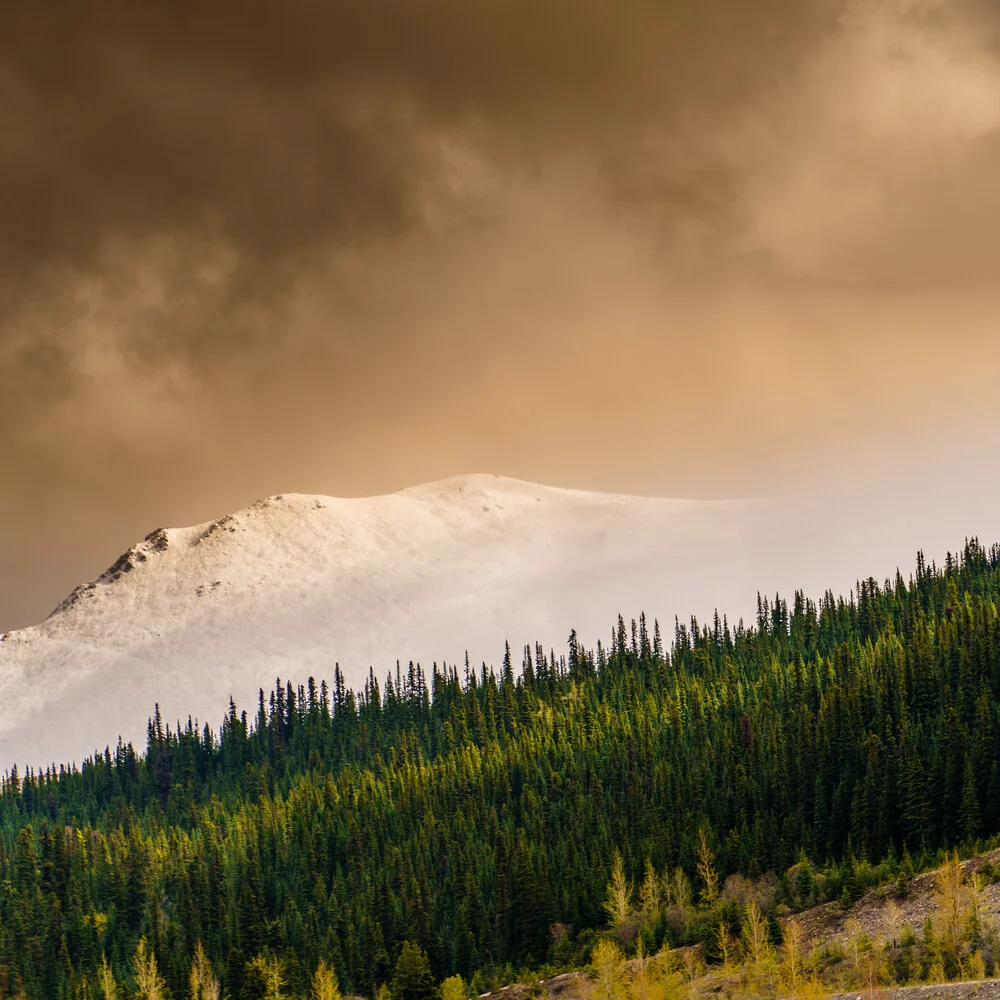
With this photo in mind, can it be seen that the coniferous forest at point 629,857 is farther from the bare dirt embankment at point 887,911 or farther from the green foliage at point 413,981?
the bare dirt embankment at point 887,911

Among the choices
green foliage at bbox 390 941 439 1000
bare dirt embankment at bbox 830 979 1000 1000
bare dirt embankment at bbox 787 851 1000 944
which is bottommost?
green foliage at bbox 390 941 439 1000

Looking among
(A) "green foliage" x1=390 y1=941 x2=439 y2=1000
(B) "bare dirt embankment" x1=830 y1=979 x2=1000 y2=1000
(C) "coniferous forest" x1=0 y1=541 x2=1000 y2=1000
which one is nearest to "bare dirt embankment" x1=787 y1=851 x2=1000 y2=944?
(C) "coniferous forest" x1=0 y1=541 x2=1000 y2=1000

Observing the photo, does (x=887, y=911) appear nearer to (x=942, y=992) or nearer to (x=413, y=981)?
(x=942, y=992)

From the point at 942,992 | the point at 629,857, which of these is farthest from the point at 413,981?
the point at 942,992

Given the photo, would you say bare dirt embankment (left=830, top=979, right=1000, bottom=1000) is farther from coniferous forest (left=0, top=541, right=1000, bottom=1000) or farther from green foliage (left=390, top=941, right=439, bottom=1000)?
green foliage (left=390, top=941, right=439, bottom=1000)

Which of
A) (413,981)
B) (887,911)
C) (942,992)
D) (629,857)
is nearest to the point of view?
(942,992)

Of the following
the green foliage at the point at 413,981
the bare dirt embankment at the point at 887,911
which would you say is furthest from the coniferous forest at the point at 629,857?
the bare dirt embankment at the point at 887,911

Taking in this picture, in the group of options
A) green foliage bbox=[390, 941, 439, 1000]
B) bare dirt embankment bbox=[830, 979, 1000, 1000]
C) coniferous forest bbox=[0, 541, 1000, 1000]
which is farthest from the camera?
coniferous forest bbox=[0, 541, 1000, 1000]

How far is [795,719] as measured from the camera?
18200 centimetres

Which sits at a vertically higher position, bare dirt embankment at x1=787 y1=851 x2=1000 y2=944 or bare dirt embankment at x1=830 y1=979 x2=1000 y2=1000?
bare dirt embankment at x1=830 y1=979 x2=1000 y2=1000

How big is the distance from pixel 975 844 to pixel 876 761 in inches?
961

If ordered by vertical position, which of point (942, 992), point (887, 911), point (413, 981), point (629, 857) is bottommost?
point (413, 981)

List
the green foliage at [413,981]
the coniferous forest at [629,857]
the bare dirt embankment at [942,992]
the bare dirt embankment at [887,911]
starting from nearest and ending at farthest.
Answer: the bare dirt embankment at [942,992]
the bare dirt embankment at [887,911]
the green foliage at [413,981]
the coniferous forest at [629,857]

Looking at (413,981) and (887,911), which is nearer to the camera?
(887,911)
